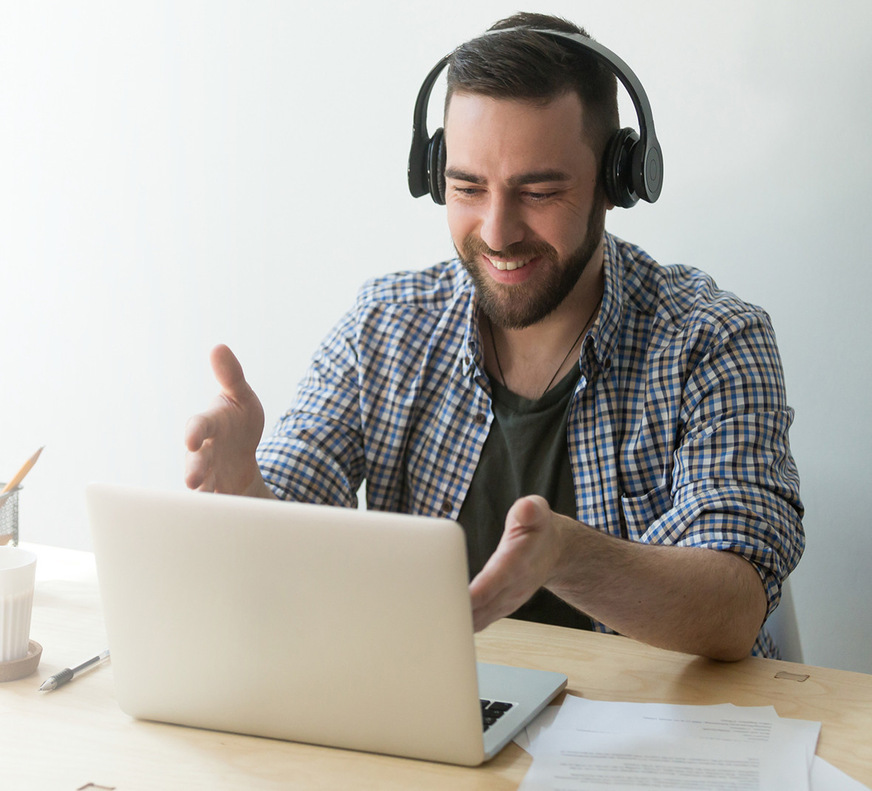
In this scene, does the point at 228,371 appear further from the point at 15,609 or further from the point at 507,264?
the point at 507,264

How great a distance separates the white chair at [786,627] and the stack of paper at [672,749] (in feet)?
1.45

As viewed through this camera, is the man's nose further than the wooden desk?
Yes

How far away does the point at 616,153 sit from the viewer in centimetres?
142

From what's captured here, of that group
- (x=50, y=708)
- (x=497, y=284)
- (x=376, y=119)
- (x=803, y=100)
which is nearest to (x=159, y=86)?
(x=376, y=119)

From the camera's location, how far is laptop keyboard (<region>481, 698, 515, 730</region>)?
0.92 metres

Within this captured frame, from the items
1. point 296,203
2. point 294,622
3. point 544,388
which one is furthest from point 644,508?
point 296,203

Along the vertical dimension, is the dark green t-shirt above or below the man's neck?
below

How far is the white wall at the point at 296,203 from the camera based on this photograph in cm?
166

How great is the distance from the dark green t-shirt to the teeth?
0.56ft

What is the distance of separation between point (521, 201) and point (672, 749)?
0.80m

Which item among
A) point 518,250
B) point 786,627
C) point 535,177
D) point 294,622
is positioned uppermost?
point 535,177

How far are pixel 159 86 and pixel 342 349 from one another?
948mm

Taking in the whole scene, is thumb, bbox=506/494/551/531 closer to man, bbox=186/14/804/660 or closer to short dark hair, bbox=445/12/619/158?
man, bbox=186/14/804/660

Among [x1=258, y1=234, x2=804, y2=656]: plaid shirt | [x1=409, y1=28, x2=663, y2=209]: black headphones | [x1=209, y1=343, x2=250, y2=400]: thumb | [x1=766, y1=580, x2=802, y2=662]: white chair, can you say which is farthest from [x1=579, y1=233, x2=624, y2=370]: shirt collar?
[x1=209, y1=343, x2=250, y2=400]: thumb
